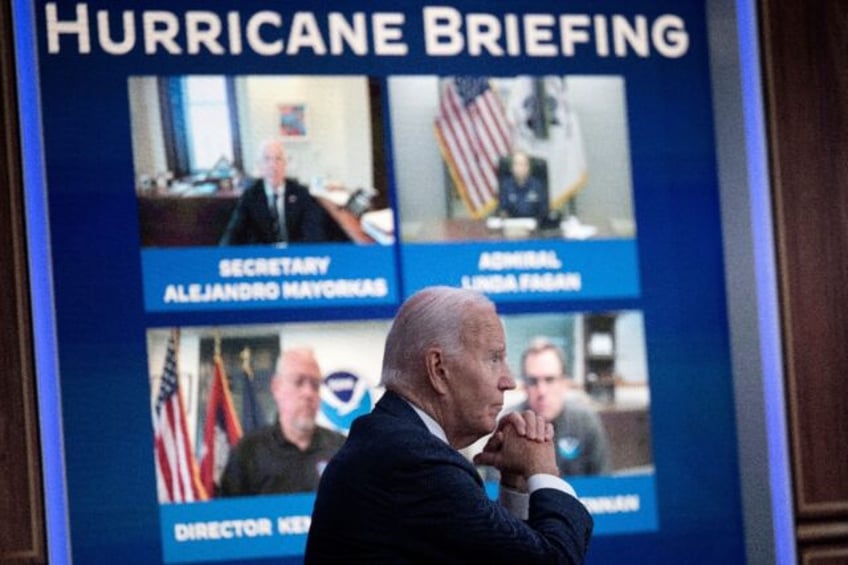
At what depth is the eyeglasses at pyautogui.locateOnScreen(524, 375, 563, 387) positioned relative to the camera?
465cm

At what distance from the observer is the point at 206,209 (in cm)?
446

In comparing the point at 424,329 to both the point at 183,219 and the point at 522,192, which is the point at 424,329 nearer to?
the point at 183,219

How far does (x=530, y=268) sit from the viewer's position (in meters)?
4.69

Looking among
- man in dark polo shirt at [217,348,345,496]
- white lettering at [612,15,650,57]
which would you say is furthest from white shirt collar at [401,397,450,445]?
white lettering at [612,15,650,57]

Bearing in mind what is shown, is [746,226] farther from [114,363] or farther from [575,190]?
[114,363]

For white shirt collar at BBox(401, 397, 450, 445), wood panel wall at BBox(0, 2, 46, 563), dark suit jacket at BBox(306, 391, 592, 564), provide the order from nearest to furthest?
1. dark suit jacket at BBox(306, 391, 592, 564)
2. white shirt collar at BBox(401, 397, 450, 445)
3. wood panel wall at BBox(0, 2, 46, 563)

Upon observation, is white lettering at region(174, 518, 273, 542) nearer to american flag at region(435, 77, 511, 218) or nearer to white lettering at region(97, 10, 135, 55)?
american flag at region(435, 77, 511, 218)

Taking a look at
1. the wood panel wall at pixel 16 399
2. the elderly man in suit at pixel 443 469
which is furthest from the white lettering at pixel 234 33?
the elderly man in suit at pixel 443 469

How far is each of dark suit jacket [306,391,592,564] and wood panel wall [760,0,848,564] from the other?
2397mm

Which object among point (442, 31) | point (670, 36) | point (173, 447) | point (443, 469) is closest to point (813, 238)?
point (670, 36)

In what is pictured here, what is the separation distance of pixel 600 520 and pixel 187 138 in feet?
5.19

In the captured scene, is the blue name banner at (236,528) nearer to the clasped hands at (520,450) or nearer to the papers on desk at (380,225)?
the papers on desk at (380,225)

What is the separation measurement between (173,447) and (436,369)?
1.87 meters

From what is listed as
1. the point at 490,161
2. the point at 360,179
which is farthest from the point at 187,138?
the point at 490,161
